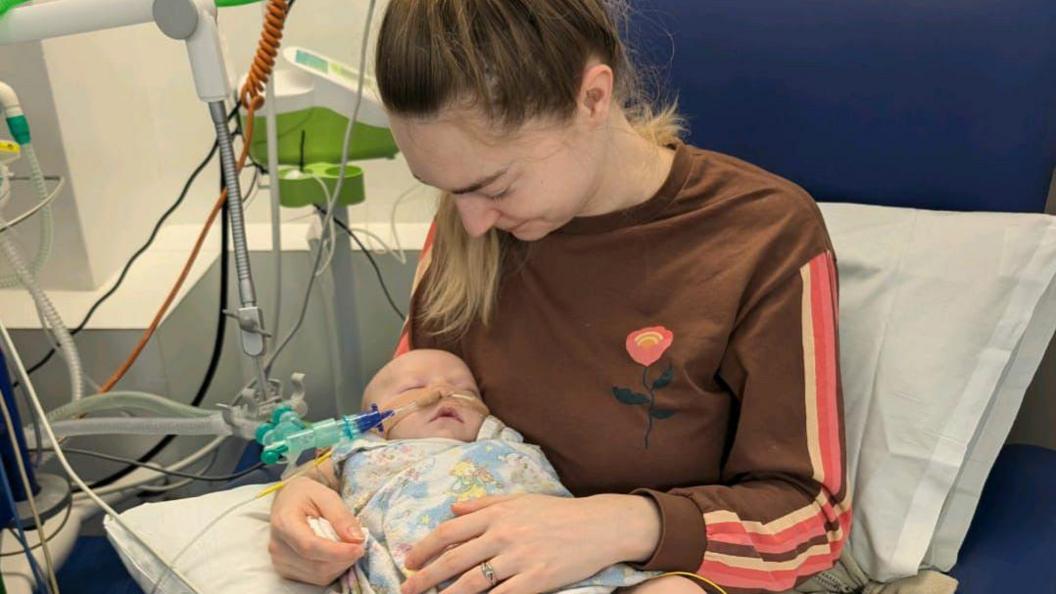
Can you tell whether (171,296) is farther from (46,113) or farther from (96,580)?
(96,580)

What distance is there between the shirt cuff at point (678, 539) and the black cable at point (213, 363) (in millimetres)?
1063

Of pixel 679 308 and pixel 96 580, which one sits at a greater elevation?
pixel 679 308

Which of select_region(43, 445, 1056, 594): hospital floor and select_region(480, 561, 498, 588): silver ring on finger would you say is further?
select_region(43, 445, 1056, 594): hospital floor

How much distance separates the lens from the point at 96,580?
144cm

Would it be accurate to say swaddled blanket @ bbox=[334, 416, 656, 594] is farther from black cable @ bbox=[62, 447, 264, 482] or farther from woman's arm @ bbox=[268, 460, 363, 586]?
black cable @ bbox=[62, 447, 264, 482]

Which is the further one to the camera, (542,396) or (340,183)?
(340,183)

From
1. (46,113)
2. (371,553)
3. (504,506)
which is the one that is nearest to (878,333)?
(504,506)

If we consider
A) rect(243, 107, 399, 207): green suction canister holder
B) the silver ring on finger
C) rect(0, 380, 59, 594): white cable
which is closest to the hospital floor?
rect(0, 380, 59, 594): white cable

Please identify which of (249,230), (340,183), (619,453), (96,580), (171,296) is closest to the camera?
(619,453)

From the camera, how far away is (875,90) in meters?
1.30

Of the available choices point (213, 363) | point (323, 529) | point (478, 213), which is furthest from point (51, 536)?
point (478, 213)

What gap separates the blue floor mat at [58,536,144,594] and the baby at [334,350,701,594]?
Answer: 46 centimetres

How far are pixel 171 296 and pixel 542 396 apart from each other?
2.90 ft

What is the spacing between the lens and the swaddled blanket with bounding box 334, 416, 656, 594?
3.48 feet
